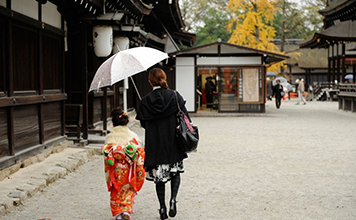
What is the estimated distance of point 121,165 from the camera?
17.7ft

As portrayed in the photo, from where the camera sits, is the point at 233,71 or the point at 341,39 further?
the point at 341,39

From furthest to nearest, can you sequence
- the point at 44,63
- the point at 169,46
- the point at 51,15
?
the point at 169,46, the point at 51,15, the point at 44,63

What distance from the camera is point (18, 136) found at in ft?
25.9

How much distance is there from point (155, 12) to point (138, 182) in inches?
656

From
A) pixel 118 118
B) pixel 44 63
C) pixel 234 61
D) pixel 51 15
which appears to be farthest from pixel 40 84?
pixel 234 61

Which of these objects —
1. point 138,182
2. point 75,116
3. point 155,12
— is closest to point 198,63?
point 155,12

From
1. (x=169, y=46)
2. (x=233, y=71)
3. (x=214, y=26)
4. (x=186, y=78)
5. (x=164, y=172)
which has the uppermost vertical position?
(x=214, y=26)

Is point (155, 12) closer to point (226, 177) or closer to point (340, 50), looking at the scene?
point (226, 177)

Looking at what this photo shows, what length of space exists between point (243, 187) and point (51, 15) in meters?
5.25

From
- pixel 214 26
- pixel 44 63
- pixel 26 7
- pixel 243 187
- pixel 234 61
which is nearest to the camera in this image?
pixel 243 187

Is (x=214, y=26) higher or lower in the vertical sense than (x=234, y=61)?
higher

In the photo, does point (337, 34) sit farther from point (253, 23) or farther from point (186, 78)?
point (186, 78)

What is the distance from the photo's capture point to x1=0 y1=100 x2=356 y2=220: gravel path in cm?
578

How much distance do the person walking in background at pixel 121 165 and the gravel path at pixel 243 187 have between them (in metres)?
0.32
